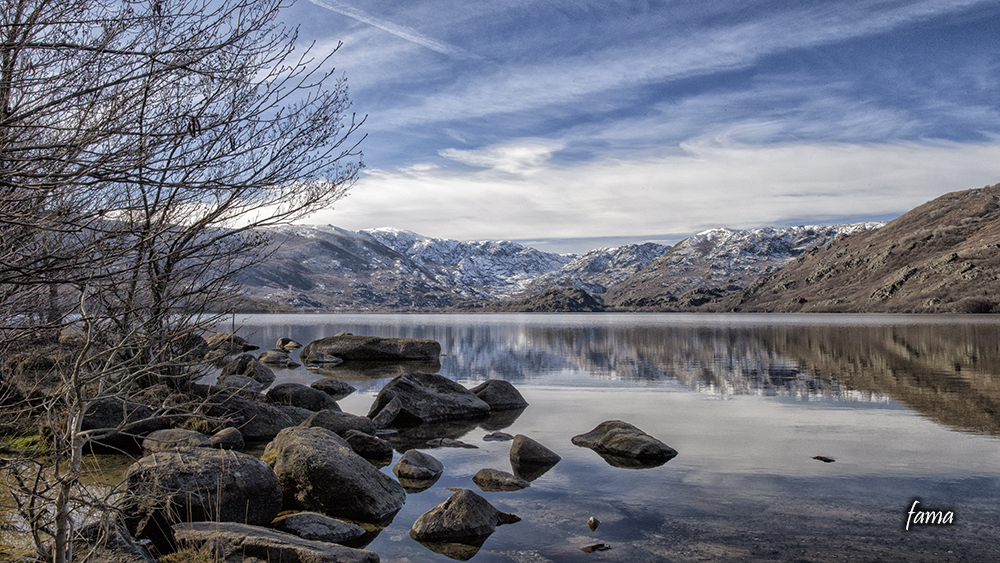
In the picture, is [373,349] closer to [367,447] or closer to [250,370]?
[250,370]

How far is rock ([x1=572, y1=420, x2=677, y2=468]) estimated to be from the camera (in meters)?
13.5

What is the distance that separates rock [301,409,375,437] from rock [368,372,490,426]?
1.81 m

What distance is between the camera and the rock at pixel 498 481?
11.6 m

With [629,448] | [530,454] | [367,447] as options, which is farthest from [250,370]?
[629,448]

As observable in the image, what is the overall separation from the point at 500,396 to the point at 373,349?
22359 mm

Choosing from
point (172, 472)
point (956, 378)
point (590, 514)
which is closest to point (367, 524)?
point (172, 472)

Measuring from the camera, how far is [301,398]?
19656 mm

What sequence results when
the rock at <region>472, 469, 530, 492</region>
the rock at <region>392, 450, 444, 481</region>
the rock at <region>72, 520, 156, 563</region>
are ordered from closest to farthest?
1. the rock at <region>72, 520, 156, 563</region>
2. the rock at <region>472, 469, 530, 492</region>
3. the rock at <region>392, 450, 444, 481</region>

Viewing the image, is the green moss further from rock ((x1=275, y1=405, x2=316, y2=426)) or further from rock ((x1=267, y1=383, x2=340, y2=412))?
rock ((x1=267, y1=383, x2=340, y2=412))

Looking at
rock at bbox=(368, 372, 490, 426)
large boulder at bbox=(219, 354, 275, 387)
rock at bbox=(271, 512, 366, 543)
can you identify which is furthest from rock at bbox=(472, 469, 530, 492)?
large boulder at bbox=(219, 354, 275, 387)

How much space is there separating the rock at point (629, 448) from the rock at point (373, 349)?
2705cm

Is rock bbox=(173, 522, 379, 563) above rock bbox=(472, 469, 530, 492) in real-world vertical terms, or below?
above

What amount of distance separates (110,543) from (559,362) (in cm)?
3200

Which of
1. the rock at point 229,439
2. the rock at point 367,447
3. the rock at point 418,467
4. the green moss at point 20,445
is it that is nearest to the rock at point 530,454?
the rock at point 418,467
